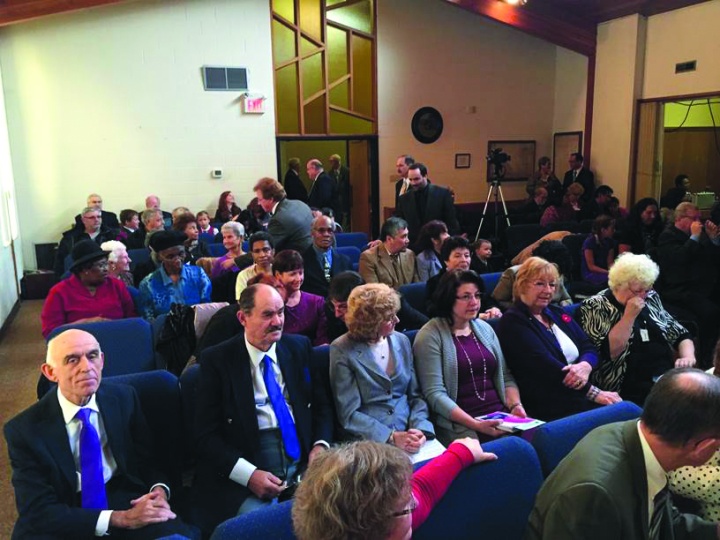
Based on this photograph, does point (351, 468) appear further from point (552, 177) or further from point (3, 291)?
point (552, 177)

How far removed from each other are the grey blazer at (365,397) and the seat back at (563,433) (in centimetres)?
75

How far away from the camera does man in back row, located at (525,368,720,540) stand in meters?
1.27

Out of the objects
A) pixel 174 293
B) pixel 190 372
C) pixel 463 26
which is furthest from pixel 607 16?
pixel 190 372

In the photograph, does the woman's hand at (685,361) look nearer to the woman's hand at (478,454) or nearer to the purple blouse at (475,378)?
the purple blouse at (475,378)

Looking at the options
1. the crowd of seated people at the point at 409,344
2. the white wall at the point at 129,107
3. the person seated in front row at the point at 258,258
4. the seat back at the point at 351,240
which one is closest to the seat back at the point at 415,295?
the crowd of seated people at the point at 409,344

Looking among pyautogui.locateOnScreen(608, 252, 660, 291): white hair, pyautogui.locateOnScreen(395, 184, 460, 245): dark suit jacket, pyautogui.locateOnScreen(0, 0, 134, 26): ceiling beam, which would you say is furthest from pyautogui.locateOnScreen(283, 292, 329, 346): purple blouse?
pyautogui.locateOnScreen(0, 0, 134, 26): ceiling beam

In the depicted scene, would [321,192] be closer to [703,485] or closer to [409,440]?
[409,440]

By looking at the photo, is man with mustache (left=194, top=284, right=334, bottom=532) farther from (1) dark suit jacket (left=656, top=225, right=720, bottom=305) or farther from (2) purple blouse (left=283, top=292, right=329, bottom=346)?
(1) dark suit jacket (left=656, top=225, right=720, bottom=305)

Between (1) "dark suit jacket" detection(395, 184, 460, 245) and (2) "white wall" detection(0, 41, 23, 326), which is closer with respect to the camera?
(1) "dark suit jacket" detection(395, 184, 460, 245)

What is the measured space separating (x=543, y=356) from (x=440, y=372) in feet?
1.59

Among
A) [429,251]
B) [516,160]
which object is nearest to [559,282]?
[429,251]

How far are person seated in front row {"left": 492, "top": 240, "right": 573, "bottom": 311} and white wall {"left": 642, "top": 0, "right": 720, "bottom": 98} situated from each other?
4976 mm

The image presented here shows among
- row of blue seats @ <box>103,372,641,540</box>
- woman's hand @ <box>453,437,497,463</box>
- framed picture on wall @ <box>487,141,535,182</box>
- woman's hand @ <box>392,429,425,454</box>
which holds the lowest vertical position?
woman's hand @ <box>392,429,425,454</box>

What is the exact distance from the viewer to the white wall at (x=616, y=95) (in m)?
8.17
